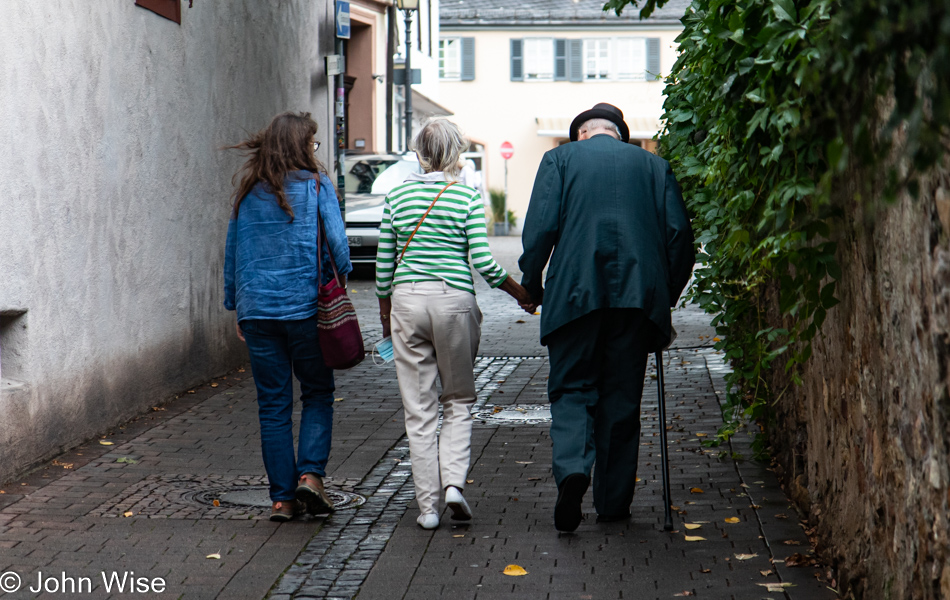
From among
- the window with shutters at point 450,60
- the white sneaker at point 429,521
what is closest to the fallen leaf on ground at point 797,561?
A: the white sneaker at point 429,521

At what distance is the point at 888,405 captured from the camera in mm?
3518

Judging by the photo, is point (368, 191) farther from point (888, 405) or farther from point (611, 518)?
point (888, 405)

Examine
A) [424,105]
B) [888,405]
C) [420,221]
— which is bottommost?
[888,405]

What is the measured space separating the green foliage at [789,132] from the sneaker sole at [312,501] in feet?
6.78

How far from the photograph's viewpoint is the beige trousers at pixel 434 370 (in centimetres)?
514

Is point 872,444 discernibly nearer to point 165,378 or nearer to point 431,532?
point 431,532

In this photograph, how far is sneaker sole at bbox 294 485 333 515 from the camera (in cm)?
527

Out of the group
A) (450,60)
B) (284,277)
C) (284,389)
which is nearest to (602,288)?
(284,277)

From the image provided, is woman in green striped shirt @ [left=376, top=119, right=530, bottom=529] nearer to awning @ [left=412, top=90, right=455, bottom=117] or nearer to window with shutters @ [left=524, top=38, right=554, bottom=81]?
awning @ [left=412, top=90, right=455, bottom=117]

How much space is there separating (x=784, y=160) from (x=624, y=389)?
60.7 inches

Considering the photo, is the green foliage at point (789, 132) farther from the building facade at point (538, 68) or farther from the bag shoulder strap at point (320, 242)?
the building facade at point (538, 68)

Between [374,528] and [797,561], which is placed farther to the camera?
[374,528]

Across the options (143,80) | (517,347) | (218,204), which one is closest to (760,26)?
(143,80)

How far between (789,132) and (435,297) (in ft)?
6.24
